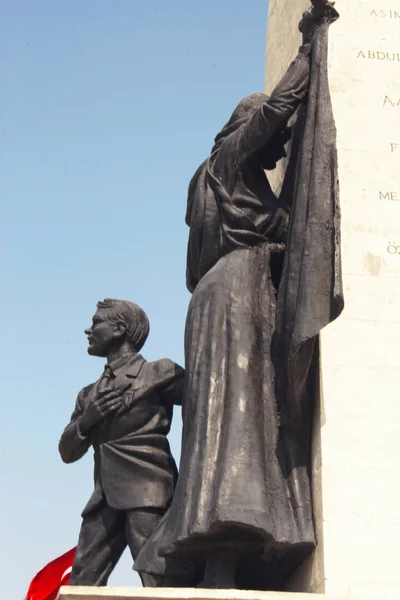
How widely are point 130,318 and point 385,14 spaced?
10.3 feet

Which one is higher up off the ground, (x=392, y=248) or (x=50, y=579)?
(x=392, y=248)

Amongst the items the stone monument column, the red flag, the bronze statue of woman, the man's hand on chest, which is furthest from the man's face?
the red flag

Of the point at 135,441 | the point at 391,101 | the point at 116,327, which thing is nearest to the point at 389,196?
the point at 391,101

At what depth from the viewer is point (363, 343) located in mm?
7957

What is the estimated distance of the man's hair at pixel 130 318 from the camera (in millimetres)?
9023

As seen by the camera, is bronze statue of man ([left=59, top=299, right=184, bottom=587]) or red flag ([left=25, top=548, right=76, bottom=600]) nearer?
bronze statue of man ([left=59, top=299, right=184, bottom=587])

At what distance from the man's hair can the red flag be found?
7527mm

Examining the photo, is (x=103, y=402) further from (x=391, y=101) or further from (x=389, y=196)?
(x=391, y=101)

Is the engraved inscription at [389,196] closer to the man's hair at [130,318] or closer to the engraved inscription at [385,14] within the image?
the engraved inscription at [385,14]

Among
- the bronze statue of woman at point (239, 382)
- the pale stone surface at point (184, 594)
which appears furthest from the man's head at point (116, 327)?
the pale stone surface at point (184, 594)

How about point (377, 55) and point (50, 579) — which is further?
point (50, 579)

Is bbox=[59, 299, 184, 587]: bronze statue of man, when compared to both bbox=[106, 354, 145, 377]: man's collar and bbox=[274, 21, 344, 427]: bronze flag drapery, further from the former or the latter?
bbox=[274, 21, 344, 427]: bronze flag drapery

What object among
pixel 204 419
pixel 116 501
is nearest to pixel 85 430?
pixel 116 501

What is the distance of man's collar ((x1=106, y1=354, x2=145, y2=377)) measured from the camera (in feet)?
28.7
